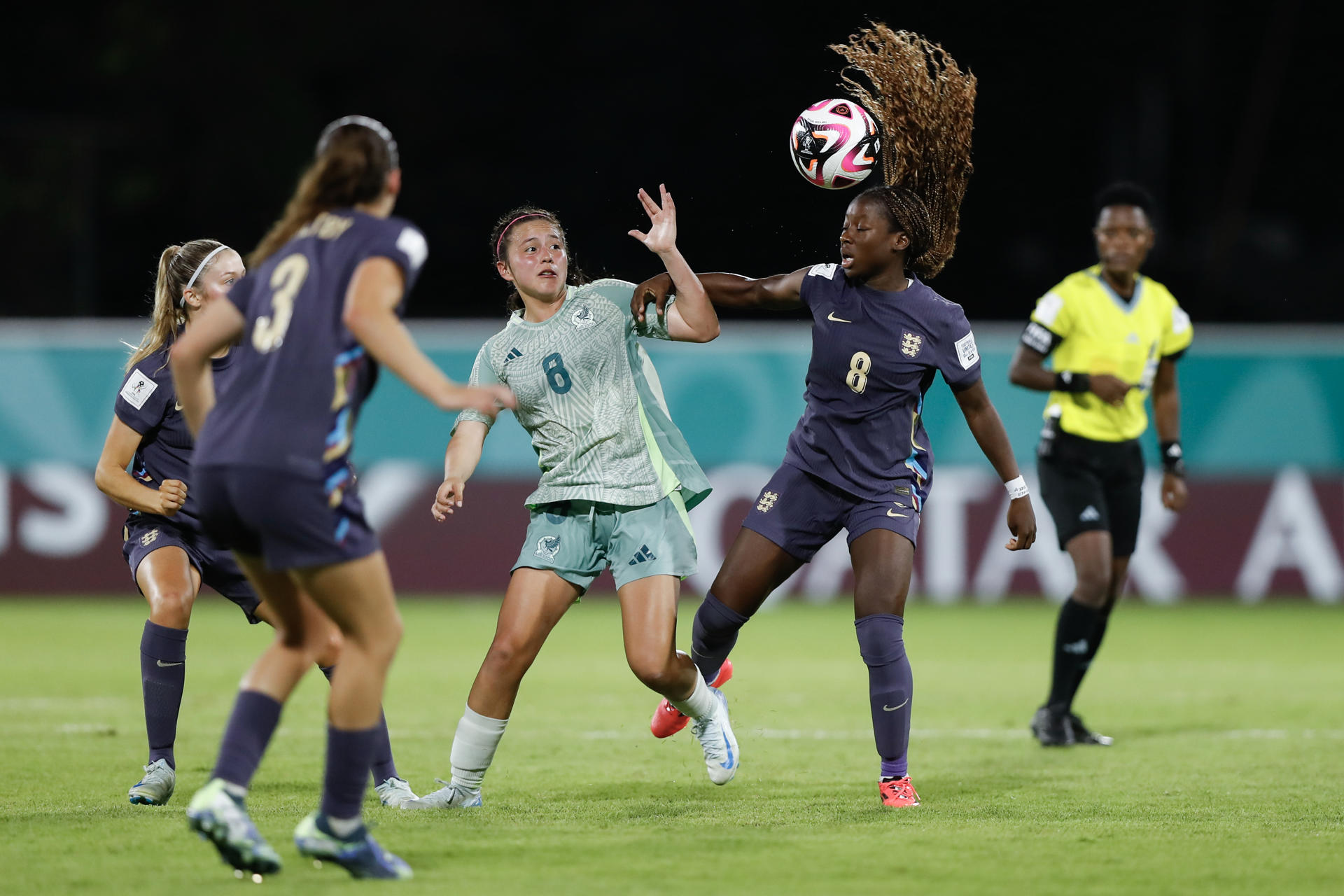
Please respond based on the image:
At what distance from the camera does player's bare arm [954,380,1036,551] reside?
617 cm

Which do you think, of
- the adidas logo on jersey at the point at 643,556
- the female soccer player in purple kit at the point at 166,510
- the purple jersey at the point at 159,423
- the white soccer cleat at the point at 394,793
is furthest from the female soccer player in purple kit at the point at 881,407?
the purple jersey at the point at 159,423

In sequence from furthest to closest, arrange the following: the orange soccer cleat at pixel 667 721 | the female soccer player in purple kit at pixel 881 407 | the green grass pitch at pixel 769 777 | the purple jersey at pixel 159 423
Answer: the orange soccer cleat at pixel 667 721 → the purple jersey at pixel 159 423 → the female soccer player in purple kit at pixel 881 407 → the green grass pitch at pixel 769 777

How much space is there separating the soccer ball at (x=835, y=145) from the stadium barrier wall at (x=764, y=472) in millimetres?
8384

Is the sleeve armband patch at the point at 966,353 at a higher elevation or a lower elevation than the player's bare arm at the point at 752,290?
lower

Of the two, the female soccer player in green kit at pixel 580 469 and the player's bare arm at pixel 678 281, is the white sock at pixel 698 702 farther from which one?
the player's bare arm at pixel 678 281

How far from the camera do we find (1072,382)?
320 inches

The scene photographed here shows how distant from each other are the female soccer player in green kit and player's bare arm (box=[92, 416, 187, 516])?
3.38ft

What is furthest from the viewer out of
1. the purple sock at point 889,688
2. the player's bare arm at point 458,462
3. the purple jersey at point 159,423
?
the purple jersey at point 159,423

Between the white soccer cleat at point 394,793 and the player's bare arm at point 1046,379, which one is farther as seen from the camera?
the player's bare arm at point 1046,379

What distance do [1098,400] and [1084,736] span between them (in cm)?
167

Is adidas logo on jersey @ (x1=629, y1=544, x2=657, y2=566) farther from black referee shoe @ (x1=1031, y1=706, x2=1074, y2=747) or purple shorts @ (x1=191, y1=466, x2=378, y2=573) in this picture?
black referee shoe @ (x1=1031, y1=706, x2=1074, y2=747)

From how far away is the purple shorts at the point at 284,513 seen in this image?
4426 millimetres

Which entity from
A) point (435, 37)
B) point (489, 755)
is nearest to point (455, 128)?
point (435, 37)

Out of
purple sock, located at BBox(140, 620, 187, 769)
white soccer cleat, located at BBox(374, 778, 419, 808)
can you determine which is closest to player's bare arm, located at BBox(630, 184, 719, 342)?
white soccer cleat, located at BBox(374, 778, 419, 808)
